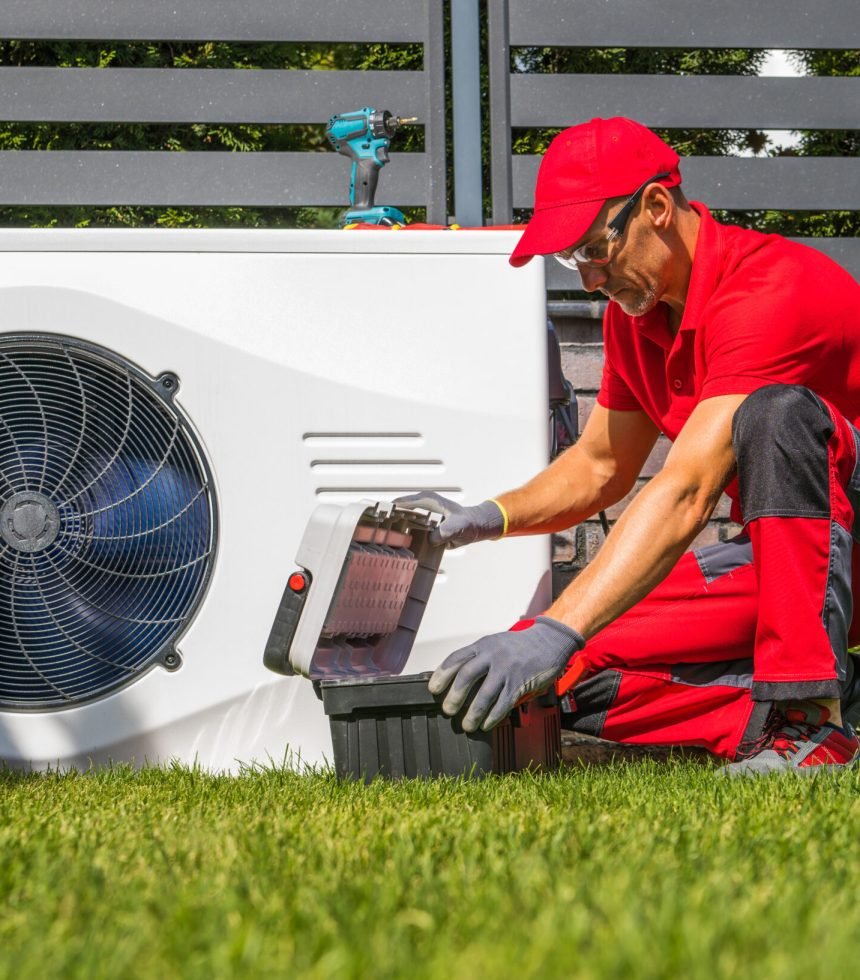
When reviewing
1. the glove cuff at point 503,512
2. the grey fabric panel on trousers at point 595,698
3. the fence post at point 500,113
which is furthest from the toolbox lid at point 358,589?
the fence post at point 500,113

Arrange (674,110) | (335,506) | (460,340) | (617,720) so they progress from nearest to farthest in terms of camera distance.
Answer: (335,506), (460,340), (617,720), (674,110)

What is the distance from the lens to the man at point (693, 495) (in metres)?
1.95

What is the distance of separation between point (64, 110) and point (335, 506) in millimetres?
2088

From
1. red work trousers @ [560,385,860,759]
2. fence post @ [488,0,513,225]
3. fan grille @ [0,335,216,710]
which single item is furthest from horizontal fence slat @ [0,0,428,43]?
red work trousers @ [560,385,860,759]

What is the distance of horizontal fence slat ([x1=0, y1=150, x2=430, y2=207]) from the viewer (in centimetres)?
349

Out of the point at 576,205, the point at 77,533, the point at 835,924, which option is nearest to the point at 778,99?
the point at 576,205

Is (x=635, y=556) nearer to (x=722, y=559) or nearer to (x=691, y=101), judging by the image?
(x=722, y=559)

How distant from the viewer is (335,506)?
6.72 feet

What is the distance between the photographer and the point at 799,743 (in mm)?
2000

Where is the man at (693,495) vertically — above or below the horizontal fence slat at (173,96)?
below

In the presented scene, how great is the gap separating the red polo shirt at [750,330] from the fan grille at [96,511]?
2.89 feet

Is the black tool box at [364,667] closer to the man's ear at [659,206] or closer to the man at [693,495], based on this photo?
the man at [693,495]

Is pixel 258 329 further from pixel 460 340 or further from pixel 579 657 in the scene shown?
pixel 579 657

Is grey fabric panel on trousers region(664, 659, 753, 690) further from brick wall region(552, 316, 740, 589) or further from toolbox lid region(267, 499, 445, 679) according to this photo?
brick wall region(552, 316, 740, 589)
